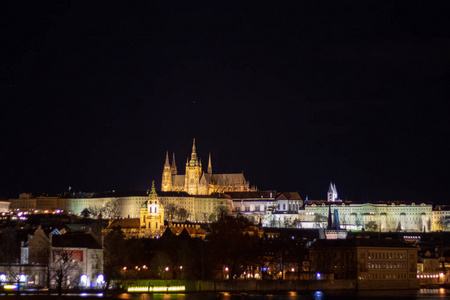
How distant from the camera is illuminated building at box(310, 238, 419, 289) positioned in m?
100

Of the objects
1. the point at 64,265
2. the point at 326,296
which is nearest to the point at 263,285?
the point at 326,296

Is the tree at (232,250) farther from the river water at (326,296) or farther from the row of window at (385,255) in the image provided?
the row of window at (385,255)

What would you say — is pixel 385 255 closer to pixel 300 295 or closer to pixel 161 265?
pixel 300 295

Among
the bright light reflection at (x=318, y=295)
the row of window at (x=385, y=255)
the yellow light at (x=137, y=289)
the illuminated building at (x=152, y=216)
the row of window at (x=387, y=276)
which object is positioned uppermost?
the illuminated building at (x=152, y=216)

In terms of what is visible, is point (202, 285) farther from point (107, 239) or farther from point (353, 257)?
point (353, 257)

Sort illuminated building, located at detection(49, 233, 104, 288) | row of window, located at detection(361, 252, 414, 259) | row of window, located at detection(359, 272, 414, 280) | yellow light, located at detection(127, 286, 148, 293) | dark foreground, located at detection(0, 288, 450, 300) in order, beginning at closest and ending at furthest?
dark foreground, located at detection(0, 288, 450, 300)
illuminated building, located at detection(49, 233, 104, 288)
yellow light, located at detection(127, 286, 148, 293)
row of window, located at detection(359, 272, 414, 280)
row of window, located at detection(361, 252, 414, 259)

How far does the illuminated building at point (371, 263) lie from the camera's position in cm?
10006

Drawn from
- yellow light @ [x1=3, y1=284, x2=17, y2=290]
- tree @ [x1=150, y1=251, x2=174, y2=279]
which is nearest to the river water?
tree @ [x1=150, y1=251, x2=174, y2=279]

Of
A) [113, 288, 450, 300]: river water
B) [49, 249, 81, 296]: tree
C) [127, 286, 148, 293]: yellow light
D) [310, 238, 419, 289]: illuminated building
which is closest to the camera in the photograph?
[49, 249, 81, 296]: tree

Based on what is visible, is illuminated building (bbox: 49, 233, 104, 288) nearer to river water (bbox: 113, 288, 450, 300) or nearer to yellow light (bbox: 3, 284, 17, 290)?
river water (bbox: 113, 288, 450, 300)

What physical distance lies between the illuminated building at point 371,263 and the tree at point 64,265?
33653 millimetres

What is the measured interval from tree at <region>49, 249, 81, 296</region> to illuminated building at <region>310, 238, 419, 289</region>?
33.7 metres

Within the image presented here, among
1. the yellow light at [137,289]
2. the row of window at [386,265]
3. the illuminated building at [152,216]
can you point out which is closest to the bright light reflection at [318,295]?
the row of window at [386,265]

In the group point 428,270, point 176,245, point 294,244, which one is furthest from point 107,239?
point 428,270
